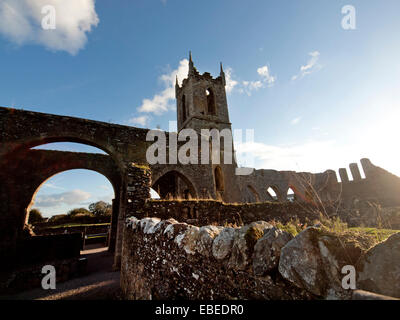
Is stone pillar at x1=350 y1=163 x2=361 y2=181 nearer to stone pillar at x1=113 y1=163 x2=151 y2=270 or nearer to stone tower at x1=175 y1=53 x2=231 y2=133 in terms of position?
stone tower at x1=175 y1=53 x2=231 y2=133

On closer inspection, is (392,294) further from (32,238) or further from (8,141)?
(32,238)

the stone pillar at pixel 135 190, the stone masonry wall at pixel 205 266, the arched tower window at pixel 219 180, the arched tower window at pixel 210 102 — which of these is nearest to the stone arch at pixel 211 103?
the arched tower window at pixel 210 102

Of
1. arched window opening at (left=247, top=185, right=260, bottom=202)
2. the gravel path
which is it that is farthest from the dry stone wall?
arched window opening at (left=247, top=185, right=260, bottom=202)

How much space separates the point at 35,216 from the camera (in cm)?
1930

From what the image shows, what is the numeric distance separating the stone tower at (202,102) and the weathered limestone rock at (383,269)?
20.3 m

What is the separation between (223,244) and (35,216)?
2613 centimetres

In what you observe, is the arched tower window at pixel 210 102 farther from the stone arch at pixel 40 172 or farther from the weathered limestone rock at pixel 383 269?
the weathered limestone rock at pixel 383 269

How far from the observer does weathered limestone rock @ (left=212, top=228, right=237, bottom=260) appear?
1.65 m

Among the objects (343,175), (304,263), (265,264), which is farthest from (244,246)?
(343,175)

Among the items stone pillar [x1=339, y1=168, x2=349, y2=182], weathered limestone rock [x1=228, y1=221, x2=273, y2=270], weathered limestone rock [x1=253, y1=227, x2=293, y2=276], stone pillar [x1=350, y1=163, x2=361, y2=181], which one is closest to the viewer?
weathered limestone rock [x1=253, y1=227, x2=293, y2=276]

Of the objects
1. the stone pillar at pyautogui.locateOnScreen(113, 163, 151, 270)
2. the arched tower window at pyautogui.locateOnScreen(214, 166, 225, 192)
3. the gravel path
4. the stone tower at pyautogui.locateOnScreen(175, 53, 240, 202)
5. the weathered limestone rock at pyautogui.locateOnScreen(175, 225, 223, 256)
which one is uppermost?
the stone tower at pyautogui.locateOnScreen(175, 53, 240, 202)

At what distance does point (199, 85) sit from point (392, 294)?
24.2 metres

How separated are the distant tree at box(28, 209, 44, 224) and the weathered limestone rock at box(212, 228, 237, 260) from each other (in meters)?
25.2

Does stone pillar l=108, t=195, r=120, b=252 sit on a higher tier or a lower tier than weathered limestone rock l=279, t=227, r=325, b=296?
lower
